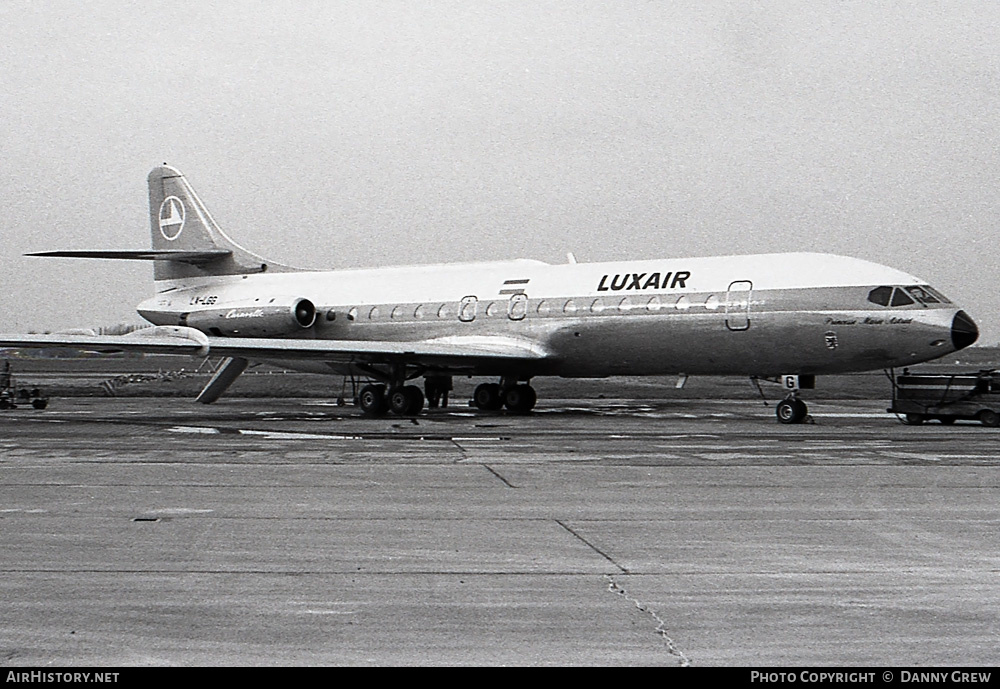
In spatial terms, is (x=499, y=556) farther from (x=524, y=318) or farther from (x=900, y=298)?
(x=524, y=318)

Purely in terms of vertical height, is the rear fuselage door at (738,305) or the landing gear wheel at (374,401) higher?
the rear fuselage door at (738,305)

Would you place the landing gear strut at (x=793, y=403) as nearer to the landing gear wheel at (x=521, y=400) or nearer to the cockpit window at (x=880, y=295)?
the cockpit window at (x=880, y=295)

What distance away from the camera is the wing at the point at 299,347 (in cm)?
2578

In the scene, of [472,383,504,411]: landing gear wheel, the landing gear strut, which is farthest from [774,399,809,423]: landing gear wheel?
[472,383,504,411]: landing gear wheel

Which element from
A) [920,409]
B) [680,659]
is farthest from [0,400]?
[680,659]

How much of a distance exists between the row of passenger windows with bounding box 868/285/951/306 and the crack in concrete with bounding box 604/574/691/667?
1806 cm

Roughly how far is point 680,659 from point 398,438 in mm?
14655

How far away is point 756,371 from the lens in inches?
1016

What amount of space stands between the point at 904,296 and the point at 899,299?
0.12 m

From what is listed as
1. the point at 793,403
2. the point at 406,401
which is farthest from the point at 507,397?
the point at 793,403

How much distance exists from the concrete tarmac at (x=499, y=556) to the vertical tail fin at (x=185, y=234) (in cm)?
2072

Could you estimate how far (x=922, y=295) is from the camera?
23.9 m

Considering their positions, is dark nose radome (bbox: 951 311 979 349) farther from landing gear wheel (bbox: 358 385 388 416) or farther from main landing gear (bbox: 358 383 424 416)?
landing gear wheel (bbox: 358 385 388 416)

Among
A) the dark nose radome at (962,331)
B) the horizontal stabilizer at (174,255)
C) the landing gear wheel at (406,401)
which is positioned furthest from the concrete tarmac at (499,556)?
the horizontal stabilizer at (174,255)
